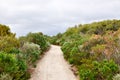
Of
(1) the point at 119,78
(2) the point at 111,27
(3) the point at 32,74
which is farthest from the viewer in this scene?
(2) the point at 111,27

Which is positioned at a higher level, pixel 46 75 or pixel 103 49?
A: pixel 103 49

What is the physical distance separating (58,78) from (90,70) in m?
2.70

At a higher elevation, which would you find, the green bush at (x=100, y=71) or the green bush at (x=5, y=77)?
the green bush at (x=5, y=77)

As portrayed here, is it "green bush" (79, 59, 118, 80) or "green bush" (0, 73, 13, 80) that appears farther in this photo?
"green bush" (79, 59, 118, 80)

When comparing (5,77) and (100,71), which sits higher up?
(5,77)

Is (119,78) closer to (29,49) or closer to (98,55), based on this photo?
(98,55)

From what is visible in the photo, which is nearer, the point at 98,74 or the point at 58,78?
the point at 98,74

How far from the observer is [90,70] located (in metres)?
14.4

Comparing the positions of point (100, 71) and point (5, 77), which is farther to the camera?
point (100, 71)

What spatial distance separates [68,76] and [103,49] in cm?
260

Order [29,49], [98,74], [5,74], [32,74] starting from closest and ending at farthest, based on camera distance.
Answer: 1. [5,74]
2. [98,74]
3. [32,74]
4. [29,49]

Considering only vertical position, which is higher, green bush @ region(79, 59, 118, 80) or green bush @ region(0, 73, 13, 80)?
green bush @ region(0, 73, 13, 80)

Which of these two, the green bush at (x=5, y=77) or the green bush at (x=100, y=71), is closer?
the green bush at (x=5, y=77)

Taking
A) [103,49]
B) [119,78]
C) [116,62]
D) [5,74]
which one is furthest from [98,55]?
[5,74]
